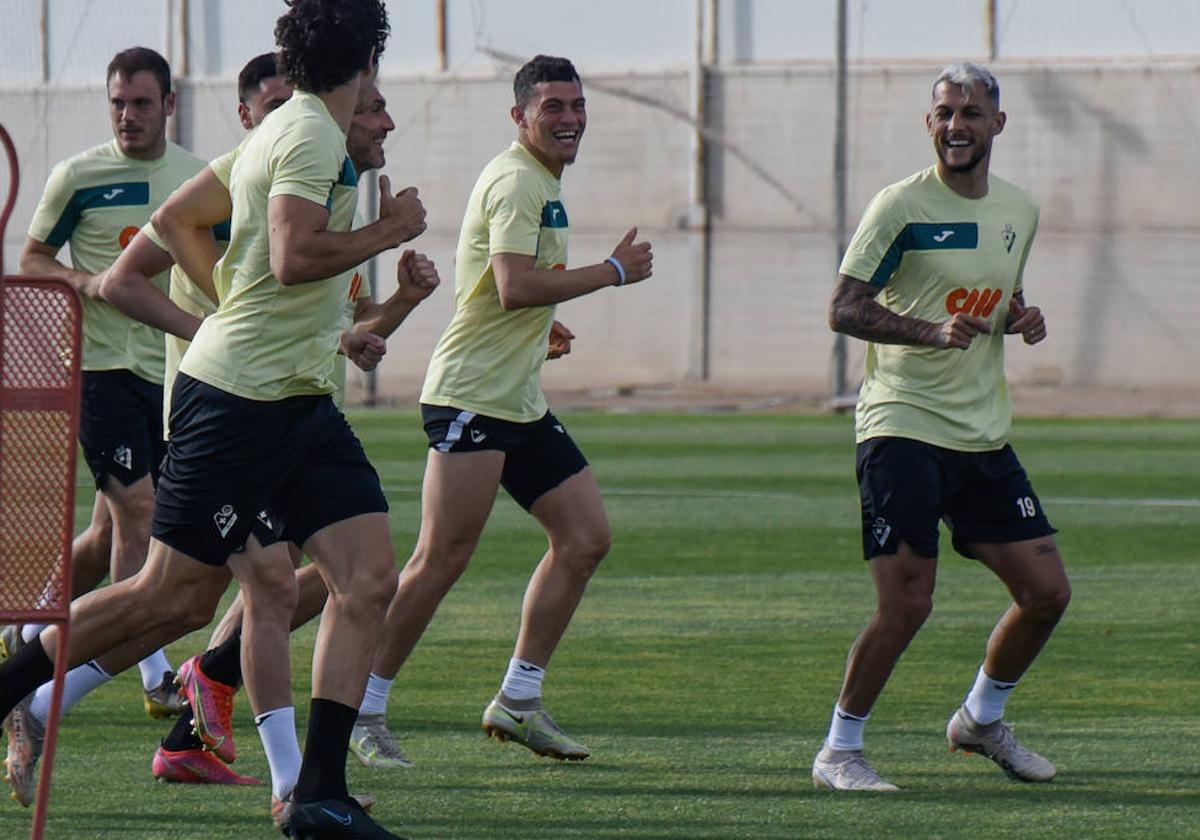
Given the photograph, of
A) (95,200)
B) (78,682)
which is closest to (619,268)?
(78,682)

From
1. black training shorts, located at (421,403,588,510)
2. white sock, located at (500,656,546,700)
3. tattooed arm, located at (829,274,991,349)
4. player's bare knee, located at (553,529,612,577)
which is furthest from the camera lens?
player's bare knee, located at (553,529,612,577)

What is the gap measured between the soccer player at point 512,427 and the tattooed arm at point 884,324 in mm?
723

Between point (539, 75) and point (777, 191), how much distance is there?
88.5 feet

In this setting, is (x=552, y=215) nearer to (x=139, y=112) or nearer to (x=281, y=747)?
(x=139, y=112)

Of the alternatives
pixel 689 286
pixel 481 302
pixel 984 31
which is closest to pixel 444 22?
pixel 689 286

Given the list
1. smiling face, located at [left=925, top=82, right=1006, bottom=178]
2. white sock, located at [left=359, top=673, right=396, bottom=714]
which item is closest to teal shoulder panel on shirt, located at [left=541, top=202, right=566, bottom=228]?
smiling face, located at [left=925, top=82, right=1006, bottom=178]

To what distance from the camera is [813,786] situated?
6.78 m

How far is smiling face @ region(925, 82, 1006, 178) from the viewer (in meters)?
7.00

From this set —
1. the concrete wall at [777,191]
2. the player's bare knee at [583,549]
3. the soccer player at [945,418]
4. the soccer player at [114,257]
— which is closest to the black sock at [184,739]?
the player's bare knee at [583,549]

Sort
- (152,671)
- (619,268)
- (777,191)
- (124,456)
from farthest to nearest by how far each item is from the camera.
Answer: (777,191) < (124,456) < (152,671) < (619,268)

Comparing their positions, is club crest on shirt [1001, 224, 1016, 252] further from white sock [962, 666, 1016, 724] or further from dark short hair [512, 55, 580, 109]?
dark short hair [512, 55, 580, 109]

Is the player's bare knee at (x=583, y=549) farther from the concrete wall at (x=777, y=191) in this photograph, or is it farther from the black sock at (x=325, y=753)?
the concrete wall at (x=777, y=191)

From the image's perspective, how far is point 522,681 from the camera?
7.46 meters

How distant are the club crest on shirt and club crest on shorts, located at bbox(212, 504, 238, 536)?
2.73m
